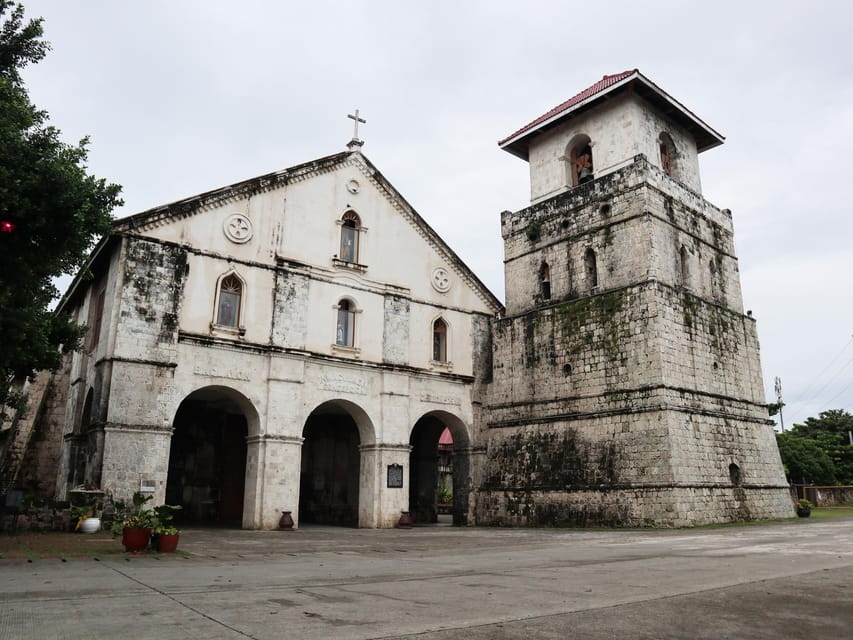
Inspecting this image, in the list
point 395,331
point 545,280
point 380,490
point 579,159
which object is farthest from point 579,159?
point 380,490

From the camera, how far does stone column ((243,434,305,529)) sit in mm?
18953

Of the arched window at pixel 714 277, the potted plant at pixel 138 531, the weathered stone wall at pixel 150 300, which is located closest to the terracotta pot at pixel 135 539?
the potted plant at pixel 138 531

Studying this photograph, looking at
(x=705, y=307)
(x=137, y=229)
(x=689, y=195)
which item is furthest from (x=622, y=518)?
(x=137, y=229)

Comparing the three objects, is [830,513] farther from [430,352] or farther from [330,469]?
[330,469]

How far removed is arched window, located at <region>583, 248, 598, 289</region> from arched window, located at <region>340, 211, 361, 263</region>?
7887 mm

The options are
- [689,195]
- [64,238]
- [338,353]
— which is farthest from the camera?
[689,195]

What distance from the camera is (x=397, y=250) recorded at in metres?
23.8

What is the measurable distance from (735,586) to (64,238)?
10854 mm

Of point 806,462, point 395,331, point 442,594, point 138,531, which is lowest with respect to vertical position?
point 442,594

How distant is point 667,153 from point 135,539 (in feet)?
69.8

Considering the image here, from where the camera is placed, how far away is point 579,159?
25453 millimetres

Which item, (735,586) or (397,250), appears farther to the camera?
(397,250)

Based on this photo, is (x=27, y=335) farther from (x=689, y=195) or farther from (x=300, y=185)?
(x=689, y=195)

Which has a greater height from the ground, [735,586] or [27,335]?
[27,335]
